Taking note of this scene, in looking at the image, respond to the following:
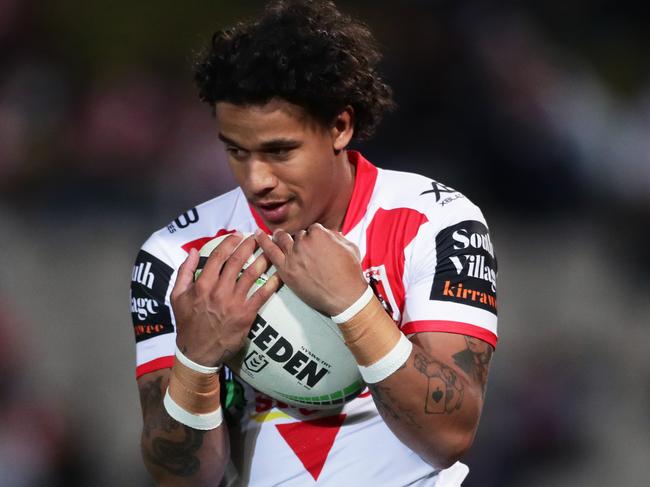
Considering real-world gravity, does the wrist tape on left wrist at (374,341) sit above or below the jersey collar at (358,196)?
below

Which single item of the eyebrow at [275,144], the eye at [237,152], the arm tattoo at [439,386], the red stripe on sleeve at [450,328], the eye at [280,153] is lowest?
the arm tattoo at [439,386]

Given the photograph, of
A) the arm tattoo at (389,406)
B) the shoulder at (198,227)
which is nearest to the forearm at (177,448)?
the shoulder at (198,227)

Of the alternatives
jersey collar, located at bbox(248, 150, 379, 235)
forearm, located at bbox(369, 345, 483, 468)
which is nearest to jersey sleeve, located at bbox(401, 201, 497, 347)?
forearm, located at bbox(369, 345, 483, 468)

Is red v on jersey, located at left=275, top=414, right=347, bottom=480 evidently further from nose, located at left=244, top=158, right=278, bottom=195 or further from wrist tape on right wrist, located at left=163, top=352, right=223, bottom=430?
nose, located at left=244, top=158, right=278, bottom=195

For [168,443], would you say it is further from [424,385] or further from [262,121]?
[262,121]

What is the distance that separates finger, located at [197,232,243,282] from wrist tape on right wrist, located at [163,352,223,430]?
24 cm

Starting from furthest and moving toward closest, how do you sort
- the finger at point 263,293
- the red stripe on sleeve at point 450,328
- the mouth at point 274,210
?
1. the mouth at point 274,210
2. the red stripe on sleeve at point 450,328
3. the finger at point 263,293

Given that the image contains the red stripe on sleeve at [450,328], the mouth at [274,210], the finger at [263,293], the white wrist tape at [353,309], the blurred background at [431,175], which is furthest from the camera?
the blurred background at [431,175]

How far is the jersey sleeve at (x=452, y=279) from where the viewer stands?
9.03 feet

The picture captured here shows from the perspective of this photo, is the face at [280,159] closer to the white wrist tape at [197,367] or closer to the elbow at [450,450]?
the white wrist tape at [197,367]

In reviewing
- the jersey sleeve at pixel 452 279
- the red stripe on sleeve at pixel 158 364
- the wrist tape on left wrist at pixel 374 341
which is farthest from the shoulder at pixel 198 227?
the wrist tape on left wrist at pixel 374 341

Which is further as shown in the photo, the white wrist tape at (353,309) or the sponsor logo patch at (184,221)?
the sponsor logo patch at (184,221)

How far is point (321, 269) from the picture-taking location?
8.41ft

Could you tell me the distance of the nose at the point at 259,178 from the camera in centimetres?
277
